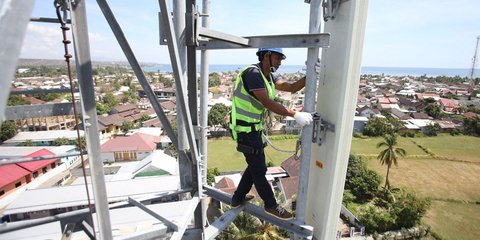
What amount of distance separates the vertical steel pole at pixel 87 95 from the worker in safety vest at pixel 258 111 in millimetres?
1171

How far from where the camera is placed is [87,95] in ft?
4.82

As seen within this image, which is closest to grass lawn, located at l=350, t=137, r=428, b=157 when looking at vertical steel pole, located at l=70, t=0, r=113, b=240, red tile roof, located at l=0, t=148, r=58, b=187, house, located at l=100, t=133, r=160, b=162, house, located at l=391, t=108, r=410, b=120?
house, located at l=391, t=108, r=410, b=120

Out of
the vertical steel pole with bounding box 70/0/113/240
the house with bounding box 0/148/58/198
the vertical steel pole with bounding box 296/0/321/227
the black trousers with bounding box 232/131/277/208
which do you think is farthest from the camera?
the house with bounding box 0/148/58/198

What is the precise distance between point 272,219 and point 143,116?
3616cm

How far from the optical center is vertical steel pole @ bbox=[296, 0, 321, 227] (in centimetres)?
202

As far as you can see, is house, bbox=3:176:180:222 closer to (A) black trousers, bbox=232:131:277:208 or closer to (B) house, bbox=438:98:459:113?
(A) black trousers, bbox=232:131:277:208

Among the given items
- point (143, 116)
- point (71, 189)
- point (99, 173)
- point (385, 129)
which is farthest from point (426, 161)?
point (143, 116)

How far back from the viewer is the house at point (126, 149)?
22109mm

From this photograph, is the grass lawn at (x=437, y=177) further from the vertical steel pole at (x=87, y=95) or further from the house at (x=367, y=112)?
the vertical steel pole at (x=87, y=95)

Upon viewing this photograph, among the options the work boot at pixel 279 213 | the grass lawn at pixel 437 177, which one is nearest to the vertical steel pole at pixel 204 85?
the work boot at pixel 279 213

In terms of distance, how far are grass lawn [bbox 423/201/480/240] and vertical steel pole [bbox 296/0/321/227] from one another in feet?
48.4

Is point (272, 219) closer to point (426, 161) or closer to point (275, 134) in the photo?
point (426, 161)

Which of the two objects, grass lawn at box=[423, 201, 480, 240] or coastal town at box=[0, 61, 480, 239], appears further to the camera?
grass lawn at box=[423, 201, 480, 240]

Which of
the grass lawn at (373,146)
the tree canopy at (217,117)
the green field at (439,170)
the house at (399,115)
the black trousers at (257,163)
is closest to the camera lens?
the black trousers at (257,163)
